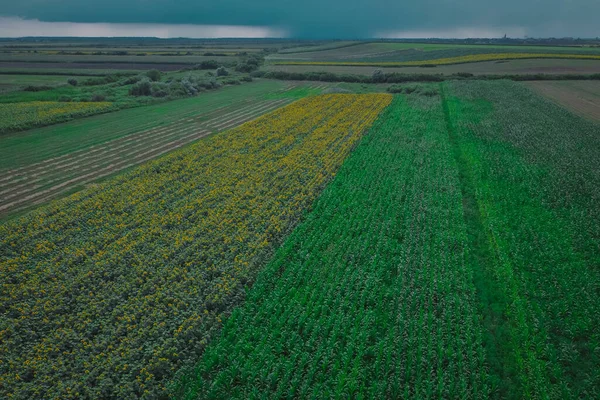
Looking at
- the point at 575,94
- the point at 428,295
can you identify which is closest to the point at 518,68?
the point at 575,94

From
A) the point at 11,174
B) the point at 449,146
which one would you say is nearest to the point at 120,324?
the point at 11,174

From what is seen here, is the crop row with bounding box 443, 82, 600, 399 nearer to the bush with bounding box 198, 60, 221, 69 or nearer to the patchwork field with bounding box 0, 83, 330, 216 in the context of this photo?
the patchwork field with bounding box 0, 83, 330, 216

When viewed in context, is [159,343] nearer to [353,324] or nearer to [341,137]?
[353,324]

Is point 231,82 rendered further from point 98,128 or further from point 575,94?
point 575,94

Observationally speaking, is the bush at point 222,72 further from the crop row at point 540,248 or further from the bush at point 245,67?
the crop row at point 540,248

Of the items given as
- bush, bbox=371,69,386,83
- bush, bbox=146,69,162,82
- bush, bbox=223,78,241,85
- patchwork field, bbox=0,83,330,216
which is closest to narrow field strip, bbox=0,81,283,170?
patchwork field, bbox=0,83,330,216
